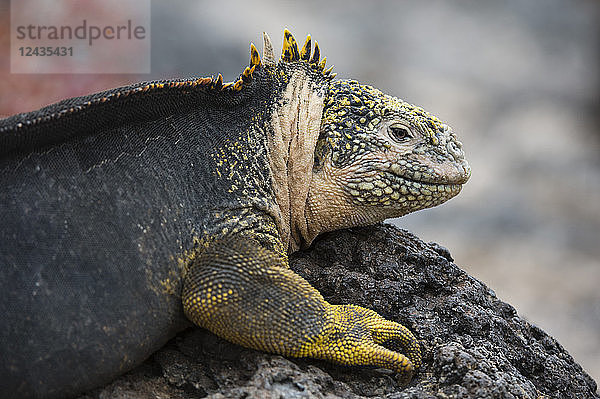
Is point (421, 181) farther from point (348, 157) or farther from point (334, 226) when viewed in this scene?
point (334, 226)

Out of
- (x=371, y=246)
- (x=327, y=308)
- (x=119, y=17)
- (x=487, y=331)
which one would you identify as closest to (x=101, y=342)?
(x=327, y=308)

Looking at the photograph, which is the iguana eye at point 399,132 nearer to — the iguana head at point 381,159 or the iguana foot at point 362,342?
the iguana head at point 381,159

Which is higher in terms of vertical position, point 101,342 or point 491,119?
point 491,119

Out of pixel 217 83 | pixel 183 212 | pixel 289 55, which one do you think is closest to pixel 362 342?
pixel 183 212

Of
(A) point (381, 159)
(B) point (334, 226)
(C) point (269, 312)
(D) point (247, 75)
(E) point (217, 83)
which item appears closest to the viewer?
(C) point (269, 312)

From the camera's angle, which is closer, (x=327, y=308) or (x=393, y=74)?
(x=327, y=308)

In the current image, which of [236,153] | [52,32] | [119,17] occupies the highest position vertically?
[119,17]

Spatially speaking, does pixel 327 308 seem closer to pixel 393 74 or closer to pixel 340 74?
pixel 340 74

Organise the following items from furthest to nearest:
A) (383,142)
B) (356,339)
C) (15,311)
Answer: (383,142) < (356,339) < (15,311)
